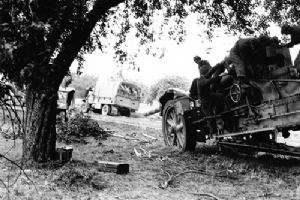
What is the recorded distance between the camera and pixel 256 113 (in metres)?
6.65

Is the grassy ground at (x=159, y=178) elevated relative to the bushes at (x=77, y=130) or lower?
→ lower

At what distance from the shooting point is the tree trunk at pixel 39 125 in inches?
245

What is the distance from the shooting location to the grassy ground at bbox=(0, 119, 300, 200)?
189 inches

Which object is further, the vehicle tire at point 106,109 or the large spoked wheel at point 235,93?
the vehicle tire at point 106,109

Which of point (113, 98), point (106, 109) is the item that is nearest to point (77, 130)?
point (113, 98)

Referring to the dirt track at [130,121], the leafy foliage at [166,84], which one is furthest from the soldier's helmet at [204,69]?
the leafy foliage at [166,84]

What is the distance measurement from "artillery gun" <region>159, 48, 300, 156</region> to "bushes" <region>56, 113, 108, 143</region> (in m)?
3.44

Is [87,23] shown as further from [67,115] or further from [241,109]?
[67,115]

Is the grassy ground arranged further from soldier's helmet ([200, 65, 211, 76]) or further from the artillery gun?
soldier's helmet ([200, 65, 211, 76])

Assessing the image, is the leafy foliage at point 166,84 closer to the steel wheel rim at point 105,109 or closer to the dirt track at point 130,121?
the steel wheel rim at point 105,109

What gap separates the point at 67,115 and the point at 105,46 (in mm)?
5035

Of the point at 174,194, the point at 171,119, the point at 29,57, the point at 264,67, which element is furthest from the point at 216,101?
the point at 29,57

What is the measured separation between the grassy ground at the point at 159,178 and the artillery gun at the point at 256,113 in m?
0.45

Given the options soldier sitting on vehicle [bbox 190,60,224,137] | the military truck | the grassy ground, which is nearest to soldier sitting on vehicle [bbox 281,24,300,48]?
soldier sitting on vehicle [bbox 190,60,224,137]
